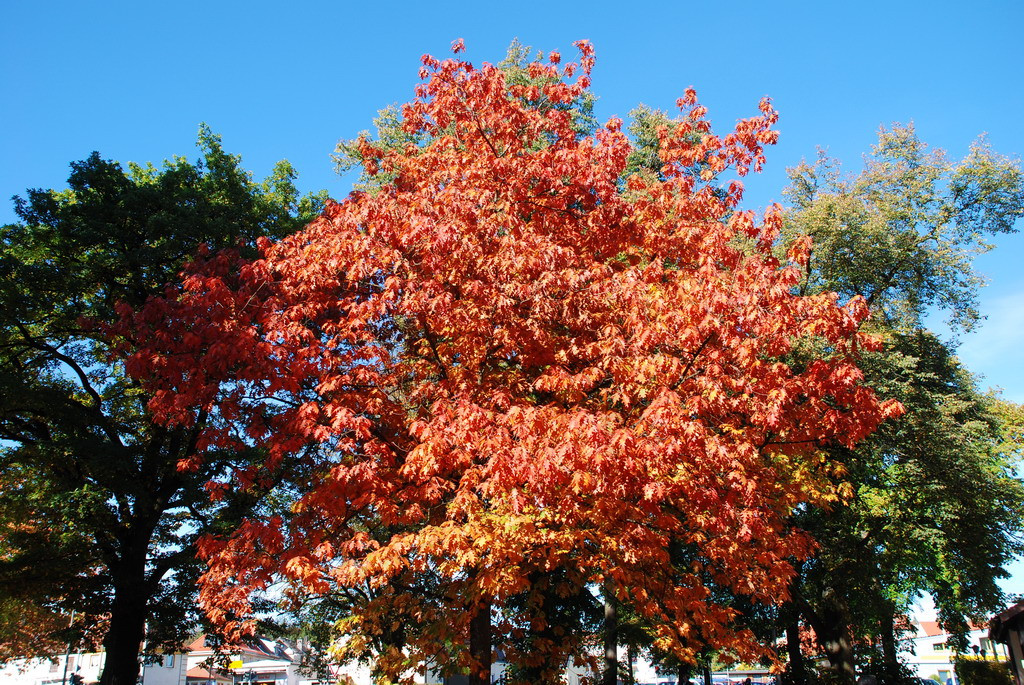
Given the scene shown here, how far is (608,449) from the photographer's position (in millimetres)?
7270

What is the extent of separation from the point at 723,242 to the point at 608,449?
416 centimetres

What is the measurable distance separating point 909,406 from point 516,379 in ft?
45.6

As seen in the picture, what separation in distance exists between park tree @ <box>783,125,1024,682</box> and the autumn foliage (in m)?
9.58

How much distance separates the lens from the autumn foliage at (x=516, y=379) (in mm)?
8172

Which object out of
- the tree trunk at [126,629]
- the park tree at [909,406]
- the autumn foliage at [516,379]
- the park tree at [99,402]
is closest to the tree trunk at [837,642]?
the park tree at [909,406]

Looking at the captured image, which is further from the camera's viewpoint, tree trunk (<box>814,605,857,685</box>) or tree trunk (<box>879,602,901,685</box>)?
tree trunk (<box>879,602,901,685</box>)

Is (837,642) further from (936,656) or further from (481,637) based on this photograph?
(936,656)

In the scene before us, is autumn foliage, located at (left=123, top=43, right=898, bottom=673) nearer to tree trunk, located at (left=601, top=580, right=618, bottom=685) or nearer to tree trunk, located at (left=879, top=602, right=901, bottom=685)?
tree trunk, located at (left=601, top=580, right=618, bottom=685)

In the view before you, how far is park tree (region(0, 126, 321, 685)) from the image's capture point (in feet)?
50.9

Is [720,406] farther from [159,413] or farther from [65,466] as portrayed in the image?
[65,466]

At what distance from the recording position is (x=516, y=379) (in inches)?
405

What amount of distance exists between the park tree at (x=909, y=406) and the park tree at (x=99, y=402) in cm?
1644

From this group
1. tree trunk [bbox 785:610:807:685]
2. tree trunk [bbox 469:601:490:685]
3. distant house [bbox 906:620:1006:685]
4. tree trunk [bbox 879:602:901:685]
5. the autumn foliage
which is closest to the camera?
the autumn foliage

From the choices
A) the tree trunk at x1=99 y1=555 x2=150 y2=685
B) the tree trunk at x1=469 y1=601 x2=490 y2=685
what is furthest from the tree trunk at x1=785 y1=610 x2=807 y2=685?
the tree trunk at x1=99 y1=555 x2=150 y2=685
